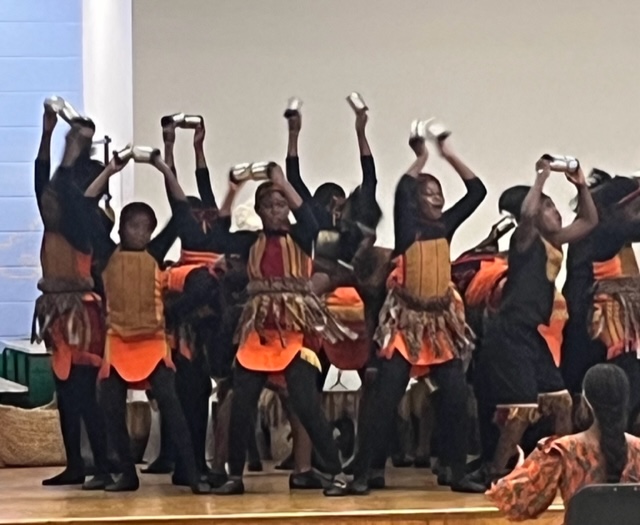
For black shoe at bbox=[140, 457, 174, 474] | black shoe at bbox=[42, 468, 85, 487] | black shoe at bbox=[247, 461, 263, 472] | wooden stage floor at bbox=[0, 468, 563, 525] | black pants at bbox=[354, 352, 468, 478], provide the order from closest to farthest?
1. wooden stage floor at bbox=[0, 468, 563, 525]
2. black pants at bbox=[354, 352, 468, 478]
3. black shoe at bbox=[42, 468, 85, 487]
4. black shoe at bbox=[140, 457, 174, 474]
5. black shoe at bbox=[247, 461, 263, 472]

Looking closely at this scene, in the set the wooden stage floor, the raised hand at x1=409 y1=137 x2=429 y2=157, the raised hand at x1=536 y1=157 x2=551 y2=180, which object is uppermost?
the raised hand at x1=409 y1=137 x2=429 y2=157

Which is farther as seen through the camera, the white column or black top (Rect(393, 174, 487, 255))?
the white column

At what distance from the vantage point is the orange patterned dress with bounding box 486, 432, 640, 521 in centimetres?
314

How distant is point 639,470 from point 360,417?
1865mm

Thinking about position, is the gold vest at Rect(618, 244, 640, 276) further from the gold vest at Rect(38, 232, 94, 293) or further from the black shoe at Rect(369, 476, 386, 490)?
the gold vest at Rect(38, 232, 94, 293)

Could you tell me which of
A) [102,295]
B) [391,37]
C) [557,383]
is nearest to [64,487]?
[102,295]

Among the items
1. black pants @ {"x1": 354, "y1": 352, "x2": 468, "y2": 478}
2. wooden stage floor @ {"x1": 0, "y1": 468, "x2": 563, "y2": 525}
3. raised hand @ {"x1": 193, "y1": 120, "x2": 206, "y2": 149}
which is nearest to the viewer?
wooden stage floor @ {"x1": 0, "y1": 468, "x2": 563, "y2": 525}

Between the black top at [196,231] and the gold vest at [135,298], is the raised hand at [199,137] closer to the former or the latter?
the black top at [196,231]

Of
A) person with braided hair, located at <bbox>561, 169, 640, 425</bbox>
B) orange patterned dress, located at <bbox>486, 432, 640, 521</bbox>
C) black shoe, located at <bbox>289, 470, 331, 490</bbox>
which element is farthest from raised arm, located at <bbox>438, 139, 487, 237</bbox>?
orange patterned dress, located at <bbox>486, 432, 640, 521</bbox>

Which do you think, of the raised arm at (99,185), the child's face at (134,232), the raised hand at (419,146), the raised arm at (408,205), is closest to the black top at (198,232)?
the child's face at (134,232)

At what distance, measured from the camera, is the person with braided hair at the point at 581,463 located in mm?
3148

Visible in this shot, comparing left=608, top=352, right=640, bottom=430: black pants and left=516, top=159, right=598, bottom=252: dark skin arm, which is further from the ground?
left=516, top=159, right=598, bottom=252: dark skin arm

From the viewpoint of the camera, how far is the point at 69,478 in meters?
5.09

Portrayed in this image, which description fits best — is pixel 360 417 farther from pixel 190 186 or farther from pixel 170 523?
pixel 190 186
